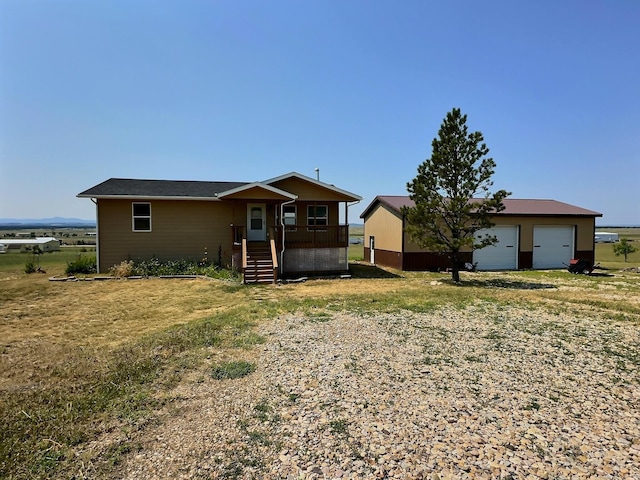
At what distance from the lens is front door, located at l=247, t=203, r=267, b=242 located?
1638cm

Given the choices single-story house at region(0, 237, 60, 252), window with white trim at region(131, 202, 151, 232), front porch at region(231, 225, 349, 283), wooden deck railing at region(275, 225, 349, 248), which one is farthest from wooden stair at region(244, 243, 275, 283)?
single-story house at region(0, 237, 60, 252)

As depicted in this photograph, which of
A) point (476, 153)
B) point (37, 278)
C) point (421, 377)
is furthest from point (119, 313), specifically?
point (476, 153)

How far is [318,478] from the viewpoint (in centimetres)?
275

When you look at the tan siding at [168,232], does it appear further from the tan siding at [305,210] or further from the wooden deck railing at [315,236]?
the tan siding at [305,210]

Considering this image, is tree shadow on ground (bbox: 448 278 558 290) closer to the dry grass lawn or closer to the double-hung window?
the dry grass lawn

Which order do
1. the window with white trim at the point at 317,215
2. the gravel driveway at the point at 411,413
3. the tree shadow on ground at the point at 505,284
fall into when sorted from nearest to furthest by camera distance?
the gravel driveway at the point at 411,413 → the tree shadow on ground at the point at 505,284 → the window with white trim at the point at 317,215

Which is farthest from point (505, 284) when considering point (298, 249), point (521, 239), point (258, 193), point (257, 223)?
point (257, 223)

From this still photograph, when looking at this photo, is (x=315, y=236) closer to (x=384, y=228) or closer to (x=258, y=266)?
(x=258, y=266)

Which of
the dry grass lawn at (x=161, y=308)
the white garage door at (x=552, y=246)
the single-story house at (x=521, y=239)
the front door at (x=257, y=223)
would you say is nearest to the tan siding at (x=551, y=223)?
the single-story house at (x=521, y=239)

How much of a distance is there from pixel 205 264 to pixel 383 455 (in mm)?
13598

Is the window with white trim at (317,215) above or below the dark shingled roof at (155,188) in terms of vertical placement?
below

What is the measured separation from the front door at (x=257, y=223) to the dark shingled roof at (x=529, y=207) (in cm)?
638

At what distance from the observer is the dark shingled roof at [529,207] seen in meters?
18.7

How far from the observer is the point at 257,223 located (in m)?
16.5
